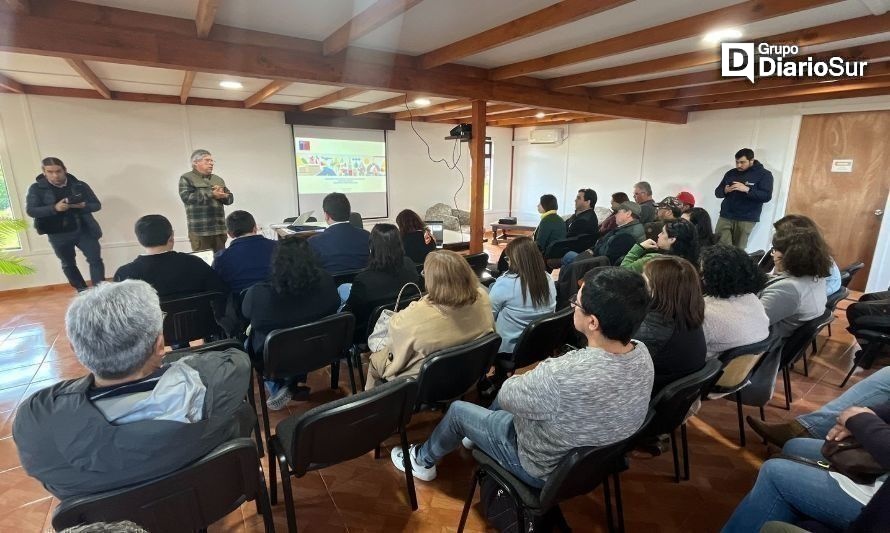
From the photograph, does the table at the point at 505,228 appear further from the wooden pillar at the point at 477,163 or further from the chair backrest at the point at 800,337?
the chair backrest at the point at 800,337

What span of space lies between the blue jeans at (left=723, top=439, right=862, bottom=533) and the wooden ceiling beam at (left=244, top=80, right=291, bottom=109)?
158 inches

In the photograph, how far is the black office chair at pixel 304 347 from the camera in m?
1.97

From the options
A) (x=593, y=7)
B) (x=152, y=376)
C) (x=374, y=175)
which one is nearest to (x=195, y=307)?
(x=152, y=376)

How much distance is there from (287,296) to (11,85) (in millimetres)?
4808

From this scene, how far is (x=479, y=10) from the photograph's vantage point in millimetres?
2332

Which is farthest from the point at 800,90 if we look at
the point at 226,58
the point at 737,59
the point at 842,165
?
the point at 226,58

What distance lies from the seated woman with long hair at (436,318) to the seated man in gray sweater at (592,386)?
511mm

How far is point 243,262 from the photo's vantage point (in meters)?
2.60

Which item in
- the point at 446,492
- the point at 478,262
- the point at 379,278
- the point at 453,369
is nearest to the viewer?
the point at 453,369

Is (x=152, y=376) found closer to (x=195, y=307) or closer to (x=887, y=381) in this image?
(x=195, y=307)

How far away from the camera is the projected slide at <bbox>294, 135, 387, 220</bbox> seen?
665 cm

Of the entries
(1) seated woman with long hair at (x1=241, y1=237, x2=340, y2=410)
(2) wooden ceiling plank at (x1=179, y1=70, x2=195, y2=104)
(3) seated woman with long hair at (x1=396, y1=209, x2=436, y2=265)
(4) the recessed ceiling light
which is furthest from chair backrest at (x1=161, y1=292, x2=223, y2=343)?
(4) the recessed ceiling light

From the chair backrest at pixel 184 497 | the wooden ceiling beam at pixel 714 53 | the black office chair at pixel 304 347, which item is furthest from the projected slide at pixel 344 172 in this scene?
the chair backrest at pixel 184 497

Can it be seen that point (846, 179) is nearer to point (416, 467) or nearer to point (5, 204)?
point (416, 467)
